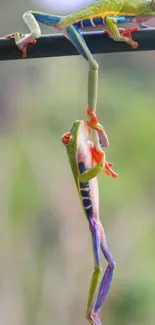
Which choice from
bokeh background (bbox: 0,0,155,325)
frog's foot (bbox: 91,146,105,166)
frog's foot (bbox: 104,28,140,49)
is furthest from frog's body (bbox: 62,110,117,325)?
bokeh background (bbox: 0,0,155,325)

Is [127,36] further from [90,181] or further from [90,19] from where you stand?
[90,181]

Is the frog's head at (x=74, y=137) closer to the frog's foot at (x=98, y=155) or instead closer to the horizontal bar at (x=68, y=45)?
the frog's foot at (x=98, y=155)

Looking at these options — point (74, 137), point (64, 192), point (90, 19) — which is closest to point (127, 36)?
point (90, 19)

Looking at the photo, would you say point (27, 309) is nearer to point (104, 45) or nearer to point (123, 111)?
point (123, 111)

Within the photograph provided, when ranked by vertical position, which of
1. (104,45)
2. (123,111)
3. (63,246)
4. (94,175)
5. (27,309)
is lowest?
(27,309)

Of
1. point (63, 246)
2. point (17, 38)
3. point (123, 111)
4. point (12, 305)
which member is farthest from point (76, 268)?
point (17, 38)

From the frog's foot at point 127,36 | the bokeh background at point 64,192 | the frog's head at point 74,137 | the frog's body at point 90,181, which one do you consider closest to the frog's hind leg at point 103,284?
the frog's body at point 90,181

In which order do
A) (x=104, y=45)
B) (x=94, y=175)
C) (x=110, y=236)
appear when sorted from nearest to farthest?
(x=94, y=175) → (x=104, y=45) → (x=110, y=236)
